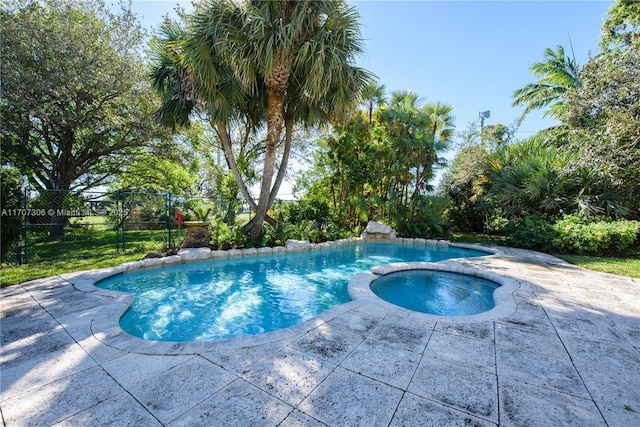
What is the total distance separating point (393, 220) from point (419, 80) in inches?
265

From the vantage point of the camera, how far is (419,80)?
1242 cm

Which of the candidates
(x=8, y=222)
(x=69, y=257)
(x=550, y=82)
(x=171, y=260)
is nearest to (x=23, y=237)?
(x=69, y=257)

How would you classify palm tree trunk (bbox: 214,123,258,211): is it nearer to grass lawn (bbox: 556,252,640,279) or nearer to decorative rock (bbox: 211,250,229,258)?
decorative rock (bbox: 211,250,229,258)

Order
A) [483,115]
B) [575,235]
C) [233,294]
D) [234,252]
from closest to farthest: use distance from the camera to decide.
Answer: [233,294] → [234,252] → [575,235] → [483,115]

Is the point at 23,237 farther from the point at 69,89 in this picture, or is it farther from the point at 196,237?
the point at 69,89

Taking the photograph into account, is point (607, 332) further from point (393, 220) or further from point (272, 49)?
point (393, 220)

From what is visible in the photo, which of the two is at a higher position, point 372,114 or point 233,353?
point 372,114

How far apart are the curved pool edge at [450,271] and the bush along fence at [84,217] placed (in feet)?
17.1

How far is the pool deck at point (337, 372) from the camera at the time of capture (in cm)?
167

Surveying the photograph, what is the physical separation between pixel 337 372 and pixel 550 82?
A: 17416 millimetres

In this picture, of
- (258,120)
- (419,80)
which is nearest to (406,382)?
(258,120)

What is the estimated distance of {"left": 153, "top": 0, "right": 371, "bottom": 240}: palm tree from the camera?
Result: 20.6 ft

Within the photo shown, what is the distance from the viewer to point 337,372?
2.10 m

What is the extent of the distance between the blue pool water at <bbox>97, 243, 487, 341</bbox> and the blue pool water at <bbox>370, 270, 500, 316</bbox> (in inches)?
35.2
